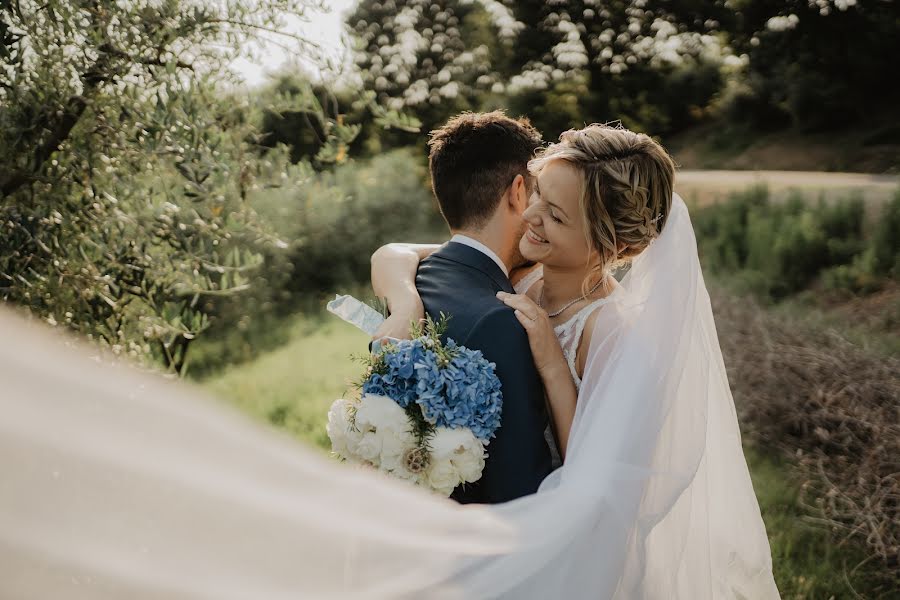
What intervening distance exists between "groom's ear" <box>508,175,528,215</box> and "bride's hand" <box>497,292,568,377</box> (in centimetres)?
48

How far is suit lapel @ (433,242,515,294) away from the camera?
2639 millimetres

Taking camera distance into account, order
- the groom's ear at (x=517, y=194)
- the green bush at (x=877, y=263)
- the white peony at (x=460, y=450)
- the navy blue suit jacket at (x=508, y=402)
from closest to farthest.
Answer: the white peony at (x=460, y=450) < the navy blue suit jacket at (x=508, y=402) < the groom's ear at (x=517, y=194) < the green bush at (x=877, y=263)

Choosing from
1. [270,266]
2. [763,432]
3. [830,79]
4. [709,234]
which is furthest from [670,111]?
[763,432]

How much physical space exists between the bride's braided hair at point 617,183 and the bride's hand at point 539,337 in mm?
374

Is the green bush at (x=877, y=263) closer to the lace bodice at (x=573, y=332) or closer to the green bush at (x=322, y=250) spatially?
the green bush at (x=322, y=250)

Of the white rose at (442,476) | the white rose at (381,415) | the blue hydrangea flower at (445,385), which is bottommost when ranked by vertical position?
the white rose at (442,476)

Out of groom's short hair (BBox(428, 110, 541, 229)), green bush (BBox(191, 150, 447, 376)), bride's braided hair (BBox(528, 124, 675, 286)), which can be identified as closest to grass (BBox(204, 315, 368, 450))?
green bush (BBox(191, 150, 447, 376))

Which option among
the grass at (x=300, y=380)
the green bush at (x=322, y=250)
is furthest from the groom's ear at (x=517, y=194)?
the green bush at (x=322, y=250)

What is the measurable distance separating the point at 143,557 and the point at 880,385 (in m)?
4.82

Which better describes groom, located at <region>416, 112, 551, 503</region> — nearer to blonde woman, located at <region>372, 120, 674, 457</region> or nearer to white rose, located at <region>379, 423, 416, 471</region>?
blonde woman, located at <region>372, 120, 674, 457</region>

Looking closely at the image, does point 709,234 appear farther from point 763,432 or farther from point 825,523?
point 825,523

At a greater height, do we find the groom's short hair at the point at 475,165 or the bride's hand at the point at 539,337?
the groom's short hair at the point at 475,165

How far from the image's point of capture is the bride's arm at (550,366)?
2404 mm

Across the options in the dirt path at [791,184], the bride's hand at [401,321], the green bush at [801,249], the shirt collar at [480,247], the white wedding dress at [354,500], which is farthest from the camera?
the dirt path at [791,184]
